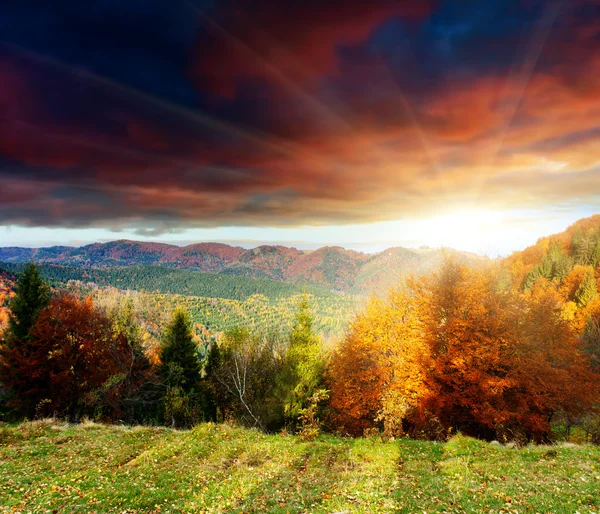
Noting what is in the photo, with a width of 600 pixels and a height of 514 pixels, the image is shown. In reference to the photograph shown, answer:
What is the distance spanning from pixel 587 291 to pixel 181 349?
281ft

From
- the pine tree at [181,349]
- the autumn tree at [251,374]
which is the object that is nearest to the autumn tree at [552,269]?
the autumn tree at [251,374]

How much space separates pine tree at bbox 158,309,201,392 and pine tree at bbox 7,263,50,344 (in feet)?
51.8

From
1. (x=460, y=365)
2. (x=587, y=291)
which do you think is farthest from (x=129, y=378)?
(x=587, y=291)

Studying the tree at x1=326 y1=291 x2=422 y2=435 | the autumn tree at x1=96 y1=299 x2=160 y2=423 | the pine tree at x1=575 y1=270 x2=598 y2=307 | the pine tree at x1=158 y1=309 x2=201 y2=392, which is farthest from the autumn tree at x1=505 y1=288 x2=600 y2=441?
the pine tree at x1=575 y1=270 x2=598 y2=307

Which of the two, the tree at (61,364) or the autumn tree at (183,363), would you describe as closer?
the tree at (61,364)

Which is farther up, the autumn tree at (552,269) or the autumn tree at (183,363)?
the autumn tree at (552,269)

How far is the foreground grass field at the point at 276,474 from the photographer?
38.2ft

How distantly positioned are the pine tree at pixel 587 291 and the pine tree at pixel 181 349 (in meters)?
80.9

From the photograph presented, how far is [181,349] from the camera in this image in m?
47.9

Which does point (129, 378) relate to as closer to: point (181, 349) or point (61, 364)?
point (61, 364)

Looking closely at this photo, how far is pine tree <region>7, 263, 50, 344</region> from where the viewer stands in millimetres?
35562

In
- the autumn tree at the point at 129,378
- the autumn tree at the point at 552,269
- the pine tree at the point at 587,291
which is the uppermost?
the autumn tree at the point at 552,269

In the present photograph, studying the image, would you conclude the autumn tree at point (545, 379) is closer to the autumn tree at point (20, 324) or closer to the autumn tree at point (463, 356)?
the autumn tree at point (463, 356)

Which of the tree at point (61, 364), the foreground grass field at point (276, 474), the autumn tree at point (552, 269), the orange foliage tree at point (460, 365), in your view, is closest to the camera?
the foreground grass field at point (276, 474)
